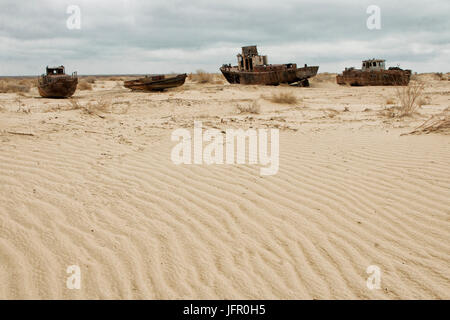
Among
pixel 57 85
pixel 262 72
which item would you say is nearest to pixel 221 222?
pixel 57 85

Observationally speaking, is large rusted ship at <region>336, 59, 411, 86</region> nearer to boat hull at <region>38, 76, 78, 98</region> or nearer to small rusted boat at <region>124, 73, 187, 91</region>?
small rusted boat at <region>124, 73, 187, 91</region>

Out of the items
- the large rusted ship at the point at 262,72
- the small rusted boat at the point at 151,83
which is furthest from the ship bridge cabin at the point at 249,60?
the small rusted boat at the point at 151,83

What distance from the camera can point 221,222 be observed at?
3.46m

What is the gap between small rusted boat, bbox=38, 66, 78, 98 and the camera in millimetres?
15352

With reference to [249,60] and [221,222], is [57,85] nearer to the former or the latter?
[249,60]

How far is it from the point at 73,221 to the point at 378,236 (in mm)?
2847

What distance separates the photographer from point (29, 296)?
2393mm

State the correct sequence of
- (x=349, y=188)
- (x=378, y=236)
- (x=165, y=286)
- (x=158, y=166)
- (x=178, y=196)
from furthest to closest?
1. (x=158, y=166)
2. (x=349, y=188)
3. (x=178, y=196)
4. (x=378, y=236)
5. (x=165, y=286)

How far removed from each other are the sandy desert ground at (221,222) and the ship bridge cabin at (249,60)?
19696 mm

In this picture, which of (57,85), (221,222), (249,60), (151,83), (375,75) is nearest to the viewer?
(221,222)

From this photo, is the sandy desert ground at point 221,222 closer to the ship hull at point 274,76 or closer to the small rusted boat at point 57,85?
the small rusted boat at point 57,85

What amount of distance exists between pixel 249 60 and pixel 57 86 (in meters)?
13.6

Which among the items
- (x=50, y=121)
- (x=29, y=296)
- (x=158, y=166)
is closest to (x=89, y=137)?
(x=50, y=121)
